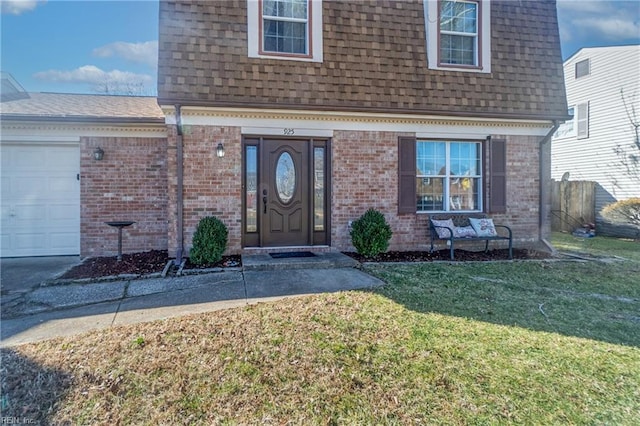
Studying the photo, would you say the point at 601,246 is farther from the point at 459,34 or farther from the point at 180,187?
the point at 180,187

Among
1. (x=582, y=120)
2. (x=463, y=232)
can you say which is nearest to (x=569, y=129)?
Result: (x=582, y=120)

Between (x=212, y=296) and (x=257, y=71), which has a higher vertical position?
(x=257, y=71)

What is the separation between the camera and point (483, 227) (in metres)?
7.70

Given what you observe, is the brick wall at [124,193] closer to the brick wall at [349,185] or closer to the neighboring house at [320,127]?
the neighboring house at [320,127]

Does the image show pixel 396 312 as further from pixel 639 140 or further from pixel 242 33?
pixel 639 140

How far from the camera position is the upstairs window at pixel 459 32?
8008mm

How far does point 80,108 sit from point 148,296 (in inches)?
237

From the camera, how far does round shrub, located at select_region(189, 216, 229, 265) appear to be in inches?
245

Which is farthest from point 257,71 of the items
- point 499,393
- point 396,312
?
point 499,393

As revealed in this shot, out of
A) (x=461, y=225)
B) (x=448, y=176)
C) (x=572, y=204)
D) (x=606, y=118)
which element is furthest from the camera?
(x=572, y=204)

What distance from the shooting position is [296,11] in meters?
7.33

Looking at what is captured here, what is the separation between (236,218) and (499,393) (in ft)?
17.6

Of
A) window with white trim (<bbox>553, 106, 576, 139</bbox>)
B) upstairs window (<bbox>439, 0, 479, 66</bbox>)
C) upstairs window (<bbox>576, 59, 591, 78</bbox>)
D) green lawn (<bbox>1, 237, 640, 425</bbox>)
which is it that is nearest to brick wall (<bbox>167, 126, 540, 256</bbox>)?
upstairs window (<bbox>439, 0, 479, 66</bbox>)

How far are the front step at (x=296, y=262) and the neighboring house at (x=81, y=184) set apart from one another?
2.59 meters
